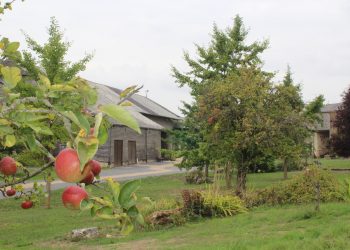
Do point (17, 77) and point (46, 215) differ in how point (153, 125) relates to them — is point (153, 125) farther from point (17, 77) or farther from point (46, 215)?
point (17, 77)

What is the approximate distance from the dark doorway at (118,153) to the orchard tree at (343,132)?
1608 cm

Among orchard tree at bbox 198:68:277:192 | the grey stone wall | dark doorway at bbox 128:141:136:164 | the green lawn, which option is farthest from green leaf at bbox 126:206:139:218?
dark doorway at bbox 128:141:136:164

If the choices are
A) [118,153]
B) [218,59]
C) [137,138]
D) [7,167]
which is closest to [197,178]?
Result: [218,59]

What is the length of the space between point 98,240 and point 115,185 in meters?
8.61

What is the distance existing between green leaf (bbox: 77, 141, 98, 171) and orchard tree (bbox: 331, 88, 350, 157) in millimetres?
25329

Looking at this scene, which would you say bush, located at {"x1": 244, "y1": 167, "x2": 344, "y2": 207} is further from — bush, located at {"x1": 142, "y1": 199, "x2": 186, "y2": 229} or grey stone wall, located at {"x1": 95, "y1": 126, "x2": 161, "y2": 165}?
grey stone wall, located at {"x1": 95, "y1": 126, "x2": 161, "y2": 165}

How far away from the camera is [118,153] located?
36125mm

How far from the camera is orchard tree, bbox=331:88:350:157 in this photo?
82.3 ft

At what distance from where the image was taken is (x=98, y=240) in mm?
9750

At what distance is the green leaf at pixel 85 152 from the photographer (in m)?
1.22

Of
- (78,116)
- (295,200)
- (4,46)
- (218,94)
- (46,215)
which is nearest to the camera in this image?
(78,116)

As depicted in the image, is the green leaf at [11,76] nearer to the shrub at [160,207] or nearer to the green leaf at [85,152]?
the green leaf at [85,152]

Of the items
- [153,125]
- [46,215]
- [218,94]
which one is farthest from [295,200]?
[153,125]

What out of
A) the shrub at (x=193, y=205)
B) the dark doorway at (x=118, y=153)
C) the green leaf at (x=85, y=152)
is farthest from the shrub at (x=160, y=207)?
the dark doorway at (x=118, y=153)
